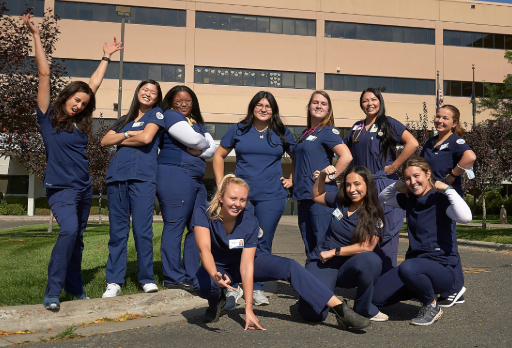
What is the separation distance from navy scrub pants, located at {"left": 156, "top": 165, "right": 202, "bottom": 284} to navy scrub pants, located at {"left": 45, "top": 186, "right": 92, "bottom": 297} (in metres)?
0.77

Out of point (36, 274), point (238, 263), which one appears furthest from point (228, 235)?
point (36, 274)

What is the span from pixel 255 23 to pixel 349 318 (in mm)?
34844

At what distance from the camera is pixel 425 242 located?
4520mm

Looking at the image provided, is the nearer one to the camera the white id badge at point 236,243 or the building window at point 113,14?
the white id badge at point 236,243

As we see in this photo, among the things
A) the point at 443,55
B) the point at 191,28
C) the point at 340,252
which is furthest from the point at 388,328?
the point at 443,55

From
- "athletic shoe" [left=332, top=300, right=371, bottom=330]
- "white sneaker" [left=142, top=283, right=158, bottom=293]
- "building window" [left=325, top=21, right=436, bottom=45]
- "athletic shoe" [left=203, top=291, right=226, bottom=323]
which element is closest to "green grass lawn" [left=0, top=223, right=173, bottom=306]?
"white sneaker" [left=142, top=283, right=158, bottom=293]

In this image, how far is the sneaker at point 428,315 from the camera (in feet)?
13.5

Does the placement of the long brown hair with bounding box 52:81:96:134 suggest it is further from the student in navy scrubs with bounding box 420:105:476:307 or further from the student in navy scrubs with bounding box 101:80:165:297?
the student in navy scrubs with bounding box 420:105:476:307

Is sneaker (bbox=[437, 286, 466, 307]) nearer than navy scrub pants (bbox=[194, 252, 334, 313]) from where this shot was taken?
No

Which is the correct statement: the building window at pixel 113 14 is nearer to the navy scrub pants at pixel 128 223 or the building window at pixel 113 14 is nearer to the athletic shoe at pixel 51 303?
the navy scrub pants at pixel 128 223

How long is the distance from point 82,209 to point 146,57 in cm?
3198

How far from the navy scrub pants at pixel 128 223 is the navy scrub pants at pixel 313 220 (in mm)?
1594

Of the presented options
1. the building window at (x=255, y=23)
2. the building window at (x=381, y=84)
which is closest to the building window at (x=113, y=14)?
the building window at (x=255, y=23)

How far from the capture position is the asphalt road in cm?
354
